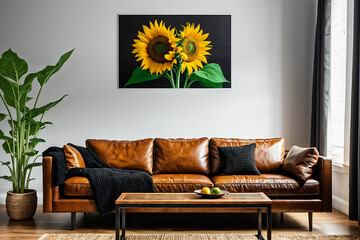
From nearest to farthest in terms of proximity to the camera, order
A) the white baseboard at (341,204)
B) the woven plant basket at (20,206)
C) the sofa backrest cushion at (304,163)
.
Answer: the sofa backrest cushion at (304,163) → the woven plant basket at (20,206) → the white baseboard at (341,204)

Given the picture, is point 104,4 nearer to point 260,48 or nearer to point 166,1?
point 166,1

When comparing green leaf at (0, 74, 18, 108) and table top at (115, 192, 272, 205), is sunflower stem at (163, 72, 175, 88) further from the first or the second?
table top at (115, 192, 272, 205)

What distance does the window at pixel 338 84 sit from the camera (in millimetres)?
4395

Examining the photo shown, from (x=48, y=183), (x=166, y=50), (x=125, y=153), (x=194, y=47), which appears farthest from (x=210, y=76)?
(x=48, y=183)

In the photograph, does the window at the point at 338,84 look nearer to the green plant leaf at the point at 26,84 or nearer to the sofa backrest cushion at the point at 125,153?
the sofa backrest cushion at the point at 125,153

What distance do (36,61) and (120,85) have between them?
1048mm

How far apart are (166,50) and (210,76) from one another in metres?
0.62

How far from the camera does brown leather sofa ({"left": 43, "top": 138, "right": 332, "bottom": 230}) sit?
11.8 feet

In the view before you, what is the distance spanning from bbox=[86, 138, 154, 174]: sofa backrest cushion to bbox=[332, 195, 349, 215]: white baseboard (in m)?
2.05

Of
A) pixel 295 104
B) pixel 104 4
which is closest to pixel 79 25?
pixel 104 4

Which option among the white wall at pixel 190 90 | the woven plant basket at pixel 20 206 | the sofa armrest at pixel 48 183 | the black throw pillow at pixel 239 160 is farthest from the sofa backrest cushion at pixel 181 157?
the woven plant basket at pixel 20 206

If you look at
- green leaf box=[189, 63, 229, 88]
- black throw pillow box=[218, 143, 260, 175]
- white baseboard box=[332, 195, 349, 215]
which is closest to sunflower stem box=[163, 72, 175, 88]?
green leaf box=[189, 63, 229, 88]

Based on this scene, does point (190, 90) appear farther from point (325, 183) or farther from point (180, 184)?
point (325, 183)

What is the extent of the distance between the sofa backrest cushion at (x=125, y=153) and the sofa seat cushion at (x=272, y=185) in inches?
33.4
